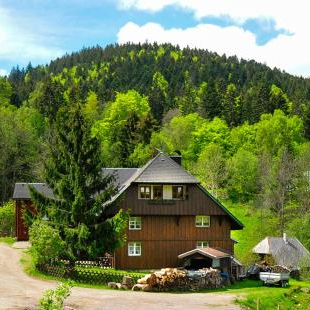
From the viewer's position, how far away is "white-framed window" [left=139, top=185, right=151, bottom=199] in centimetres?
5038

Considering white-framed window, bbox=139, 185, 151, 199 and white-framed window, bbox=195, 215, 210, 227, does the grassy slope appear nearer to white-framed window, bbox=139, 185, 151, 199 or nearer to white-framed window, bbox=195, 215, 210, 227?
white-framed window, bbox=195, 215, 210, 227

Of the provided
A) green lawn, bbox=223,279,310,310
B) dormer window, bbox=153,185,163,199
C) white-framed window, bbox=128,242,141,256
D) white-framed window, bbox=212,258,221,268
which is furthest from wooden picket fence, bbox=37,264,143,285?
dormer window, bbox=153,185,163,199

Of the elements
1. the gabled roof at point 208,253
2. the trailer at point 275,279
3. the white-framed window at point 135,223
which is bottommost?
the trailer at point 275,279

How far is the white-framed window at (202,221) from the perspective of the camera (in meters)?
51.7

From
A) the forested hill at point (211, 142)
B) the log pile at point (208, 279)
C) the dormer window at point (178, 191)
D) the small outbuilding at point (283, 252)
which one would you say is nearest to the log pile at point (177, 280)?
the log pile at point (208, 279)

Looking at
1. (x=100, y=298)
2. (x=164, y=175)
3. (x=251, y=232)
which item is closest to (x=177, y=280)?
(x=100, y=298)

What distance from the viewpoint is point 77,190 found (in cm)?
4234

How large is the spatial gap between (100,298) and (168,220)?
57.2 ft

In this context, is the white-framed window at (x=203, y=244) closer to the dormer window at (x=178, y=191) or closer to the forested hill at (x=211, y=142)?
the dormer window at (x=178, y=191)

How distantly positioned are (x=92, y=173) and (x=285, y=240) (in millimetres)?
26467

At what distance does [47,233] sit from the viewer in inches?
1580

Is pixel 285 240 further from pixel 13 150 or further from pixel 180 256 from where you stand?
pixel 13 150

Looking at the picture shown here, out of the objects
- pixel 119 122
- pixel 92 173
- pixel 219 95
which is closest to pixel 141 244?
pixel 92 173

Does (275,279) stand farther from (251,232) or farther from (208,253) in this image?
(251,232)
